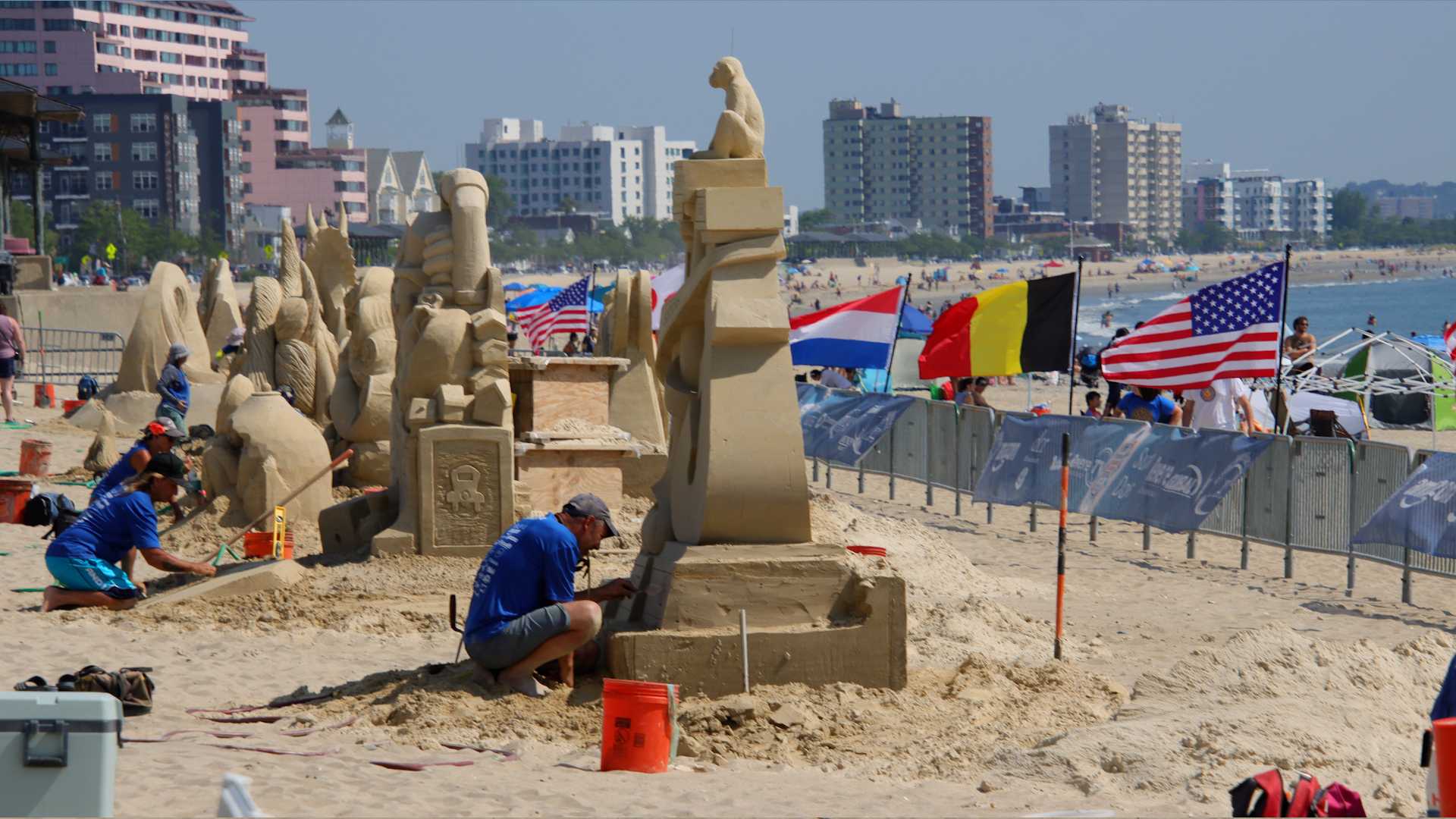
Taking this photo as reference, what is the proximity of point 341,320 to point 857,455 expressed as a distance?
19.7 feet

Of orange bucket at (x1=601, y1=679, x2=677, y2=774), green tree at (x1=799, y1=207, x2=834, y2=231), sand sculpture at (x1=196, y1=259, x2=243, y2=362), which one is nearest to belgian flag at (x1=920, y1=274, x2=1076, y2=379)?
orange bucket at (x1=601, y1=679, x2=677, y2=774)

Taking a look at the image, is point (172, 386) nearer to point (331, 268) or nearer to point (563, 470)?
point (331, 268)

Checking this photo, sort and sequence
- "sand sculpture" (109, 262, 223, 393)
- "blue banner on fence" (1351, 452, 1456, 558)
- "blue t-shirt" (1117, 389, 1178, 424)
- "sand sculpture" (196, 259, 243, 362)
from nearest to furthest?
1. "blue banner on fence" (1351, 452, 1456, 558)
2. "blue t-shirt" (1117, 389, 1178, 424)
3. "sand sculpture" (109, 262, 223, 393)
4. "sand sculpture" (196, 259, 243, 362)

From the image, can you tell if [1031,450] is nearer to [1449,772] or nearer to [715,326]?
[715,326]

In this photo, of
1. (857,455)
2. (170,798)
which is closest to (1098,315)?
(857,455)

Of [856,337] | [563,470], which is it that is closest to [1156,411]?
[856,337]

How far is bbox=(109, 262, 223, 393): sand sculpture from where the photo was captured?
22.2 metres

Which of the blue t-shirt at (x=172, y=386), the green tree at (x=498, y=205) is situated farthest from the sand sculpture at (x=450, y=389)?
the green tree at (x=498, y=205)

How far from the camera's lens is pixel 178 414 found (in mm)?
18766

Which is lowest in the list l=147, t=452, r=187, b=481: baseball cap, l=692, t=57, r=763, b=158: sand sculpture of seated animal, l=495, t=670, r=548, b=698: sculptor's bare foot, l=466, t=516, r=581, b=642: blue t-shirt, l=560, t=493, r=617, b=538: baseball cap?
l=495, t=670, r=548, b=698: sculptor's bare foot

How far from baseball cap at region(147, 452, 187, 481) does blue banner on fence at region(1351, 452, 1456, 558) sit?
25.5ft

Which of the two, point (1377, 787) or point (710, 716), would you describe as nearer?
point (1377, 787)

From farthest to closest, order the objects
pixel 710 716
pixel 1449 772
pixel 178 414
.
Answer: pixel 178 414, pixel 710 716, pixel 1449 772

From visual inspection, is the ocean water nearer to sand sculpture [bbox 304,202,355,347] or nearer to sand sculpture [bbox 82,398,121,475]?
sand sculpture [bbox 304,202,355,347]
